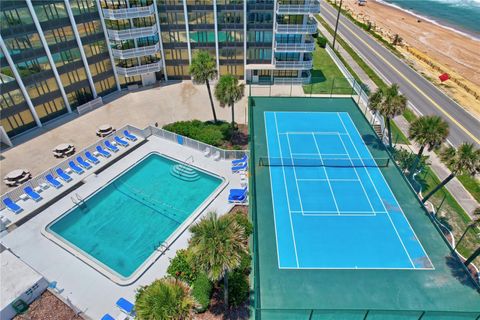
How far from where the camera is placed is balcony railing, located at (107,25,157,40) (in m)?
41.0

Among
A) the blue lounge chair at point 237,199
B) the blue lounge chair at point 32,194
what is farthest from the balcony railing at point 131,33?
the blue lounge chair at point 237,199

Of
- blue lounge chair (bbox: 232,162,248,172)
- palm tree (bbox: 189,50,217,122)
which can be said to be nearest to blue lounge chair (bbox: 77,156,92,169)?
palm tree (bbox: 189,50,217,122)

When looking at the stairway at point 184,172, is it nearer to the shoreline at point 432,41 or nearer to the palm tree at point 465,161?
the palm tree at point 465,161

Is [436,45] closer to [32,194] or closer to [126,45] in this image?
[126,45]

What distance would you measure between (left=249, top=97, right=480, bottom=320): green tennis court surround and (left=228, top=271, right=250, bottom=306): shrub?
75cm

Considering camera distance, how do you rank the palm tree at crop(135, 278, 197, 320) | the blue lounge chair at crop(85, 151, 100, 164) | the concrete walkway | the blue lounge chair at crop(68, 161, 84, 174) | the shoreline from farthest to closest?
1. the shoreline
2. the concrete walkway
3. the blue lounge chair at crop(85, 151, 100, 164)
4. the blue lounge chair at crop(68, 161, 84, 174)
5. the palm tree at crop(135, 278, 197, 320)

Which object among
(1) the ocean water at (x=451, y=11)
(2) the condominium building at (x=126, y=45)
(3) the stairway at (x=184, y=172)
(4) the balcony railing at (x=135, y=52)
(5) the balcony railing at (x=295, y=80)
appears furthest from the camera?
(1) the ocean water at (x=451, y=11)

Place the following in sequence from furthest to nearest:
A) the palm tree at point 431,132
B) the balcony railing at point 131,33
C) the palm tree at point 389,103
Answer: the balcony railing at point 131,33 < the palm tree at point 389,103 < the palm tree at point 431,132

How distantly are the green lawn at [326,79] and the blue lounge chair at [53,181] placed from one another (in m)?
36.1

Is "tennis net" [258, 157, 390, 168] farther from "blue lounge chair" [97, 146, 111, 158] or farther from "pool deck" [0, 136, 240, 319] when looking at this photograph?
"blue lounge chair" [97, 146, 111, 158]

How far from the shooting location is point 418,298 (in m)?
20.5

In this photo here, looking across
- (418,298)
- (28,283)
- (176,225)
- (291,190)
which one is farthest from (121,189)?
(418,298)

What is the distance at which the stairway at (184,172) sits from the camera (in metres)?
30.9

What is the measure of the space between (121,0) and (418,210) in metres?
43.7
